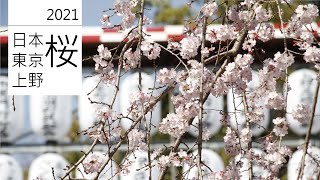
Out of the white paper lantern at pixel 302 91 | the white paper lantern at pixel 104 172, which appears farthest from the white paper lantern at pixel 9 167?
the white paper lantern at pixel 302 91

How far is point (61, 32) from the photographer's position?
3244mm

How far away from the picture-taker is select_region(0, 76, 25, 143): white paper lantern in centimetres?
567

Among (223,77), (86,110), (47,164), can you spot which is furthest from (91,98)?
(223,77)

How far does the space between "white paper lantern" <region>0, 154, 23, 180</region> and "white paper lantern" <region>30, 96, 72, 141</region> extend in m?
0.25

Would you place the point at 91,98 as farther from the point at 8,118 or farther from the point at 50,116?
the point at 8,118

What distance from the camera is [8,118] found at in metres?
5.79

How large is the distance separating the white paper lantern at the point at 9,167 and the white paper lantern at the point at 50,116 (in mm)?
250

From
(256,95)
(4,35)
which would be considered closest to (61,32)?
(256,95)

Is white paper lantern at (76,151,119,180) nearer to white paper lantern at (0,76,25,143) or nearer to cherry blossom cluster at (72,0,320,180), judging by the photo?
cherry blossom cluster at (72,0,320,180)

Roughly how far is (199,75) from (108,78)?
0.38 meters

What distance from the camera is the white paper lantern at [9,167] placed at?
5.71m

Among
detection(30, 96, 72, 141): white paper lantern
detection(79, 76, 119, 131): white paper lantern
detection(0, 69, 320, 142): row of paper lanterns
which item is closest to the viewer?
detection(79, 76, 119, 131): white paper lantern

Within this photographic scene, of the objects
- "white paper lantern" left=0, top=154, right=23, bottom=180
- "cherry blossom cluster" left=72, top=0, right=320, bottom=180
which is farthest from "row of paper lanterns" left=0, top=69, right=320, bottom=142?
"cherry blossom cluster" left=72, top=0, right=320, bottom=180

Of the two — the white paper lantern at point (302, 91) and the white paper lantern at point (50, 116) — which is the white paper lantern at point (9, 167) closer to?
the white paper lantern at point (50, 116)
